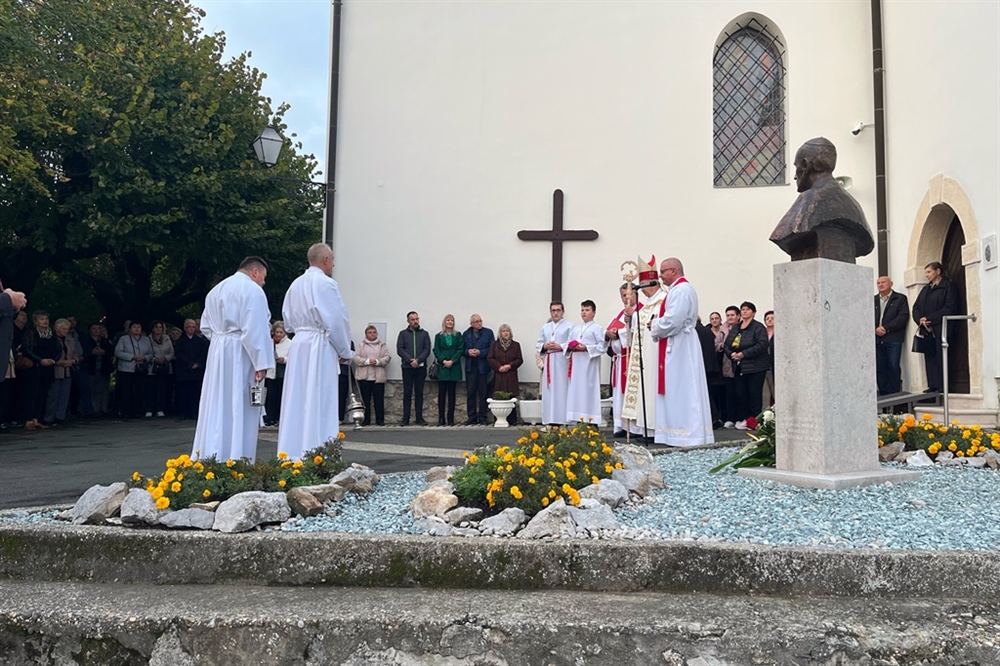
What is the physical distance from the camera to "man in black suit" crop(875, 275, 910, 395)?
10.8m

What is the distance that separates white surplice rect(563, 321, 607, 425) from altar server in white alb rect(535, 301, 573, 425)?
14cm

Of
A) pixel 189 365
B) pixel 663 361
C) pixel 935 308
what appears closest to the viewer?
pixel 663 361

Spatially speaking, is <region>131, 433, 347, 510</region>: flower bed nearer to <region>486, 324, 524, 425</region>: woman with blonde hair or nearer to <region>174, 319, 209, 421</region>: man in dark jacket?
<region>486, 324, 524, 425</region>: woman with blonde hair

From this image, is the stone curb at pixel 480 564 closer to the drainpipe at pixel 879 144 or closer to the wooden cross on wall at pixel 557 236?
the wooden cross on wall at pixel 557 236

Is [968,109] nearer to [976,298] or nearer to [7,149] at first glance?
[976,298]

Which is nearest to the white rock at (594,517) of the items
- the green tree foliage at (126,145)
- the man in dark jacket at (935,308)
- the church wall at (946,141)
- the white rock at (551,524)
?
the white rock at (551,524)

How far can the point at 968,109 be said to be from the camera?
Answer: 9.47 m

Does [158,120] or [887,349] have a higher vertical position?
[158,120]

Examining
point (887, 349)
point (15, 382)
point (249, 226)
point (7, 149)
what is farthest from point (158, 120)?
point (887, 349)

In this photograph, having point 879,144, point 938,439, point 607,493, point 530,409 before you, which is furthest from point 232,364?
point 879,144

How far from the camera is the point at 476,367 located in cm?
1302

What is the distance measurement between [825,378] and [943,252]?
732cm

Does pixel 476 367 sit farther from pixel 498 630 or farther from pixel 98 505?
pixel 498 630

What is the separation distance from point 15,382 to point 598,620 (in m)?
12.7
